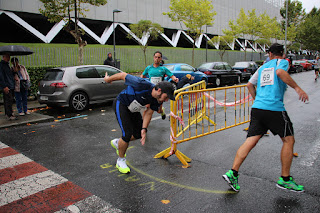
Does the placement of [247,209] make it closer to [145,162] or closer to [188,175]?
A: [188,175]

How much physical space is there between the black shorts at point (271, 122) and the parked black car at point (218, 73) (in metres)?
13.0

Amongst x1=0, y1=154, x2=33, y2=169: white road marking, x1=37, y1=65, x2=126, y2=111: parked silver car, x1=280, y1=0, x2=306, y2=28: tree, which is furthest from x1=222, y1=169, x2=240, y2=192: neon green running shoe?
x1=280, y1=0, x2=306, y2=28: tree

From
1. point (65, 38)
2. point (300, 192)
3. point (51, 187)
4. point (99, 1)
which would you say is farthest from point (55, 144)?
point (65, 38)

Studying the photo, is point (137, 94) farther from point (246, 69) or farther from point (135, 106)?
point (246, 69)

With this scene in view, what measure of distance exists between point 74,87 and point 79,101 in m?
0.52

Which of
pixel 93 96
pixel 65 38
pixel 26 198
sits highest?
pixel 65 38

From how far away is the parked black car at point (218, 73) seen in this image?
16562 millimetres

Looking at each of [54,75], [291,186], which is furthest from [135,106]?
[54,75]

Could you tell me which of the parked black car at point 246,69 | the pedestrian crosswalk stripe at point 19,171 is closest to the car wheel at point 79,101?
the pedestrian crosswalk stripe at point 19,171

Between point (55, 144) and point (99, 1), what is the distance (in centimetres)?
997

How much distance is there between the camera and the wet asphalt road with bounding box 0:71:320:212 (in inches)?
127

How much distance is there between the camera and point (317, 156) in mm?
4730

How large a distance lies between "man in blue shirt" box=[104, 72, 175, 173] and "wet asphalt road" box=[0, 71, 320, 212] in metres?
0.50

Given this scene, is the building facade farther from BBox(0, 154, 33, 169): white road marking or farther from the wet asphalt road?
BBox(0, 154, 33, 169): white road marking
